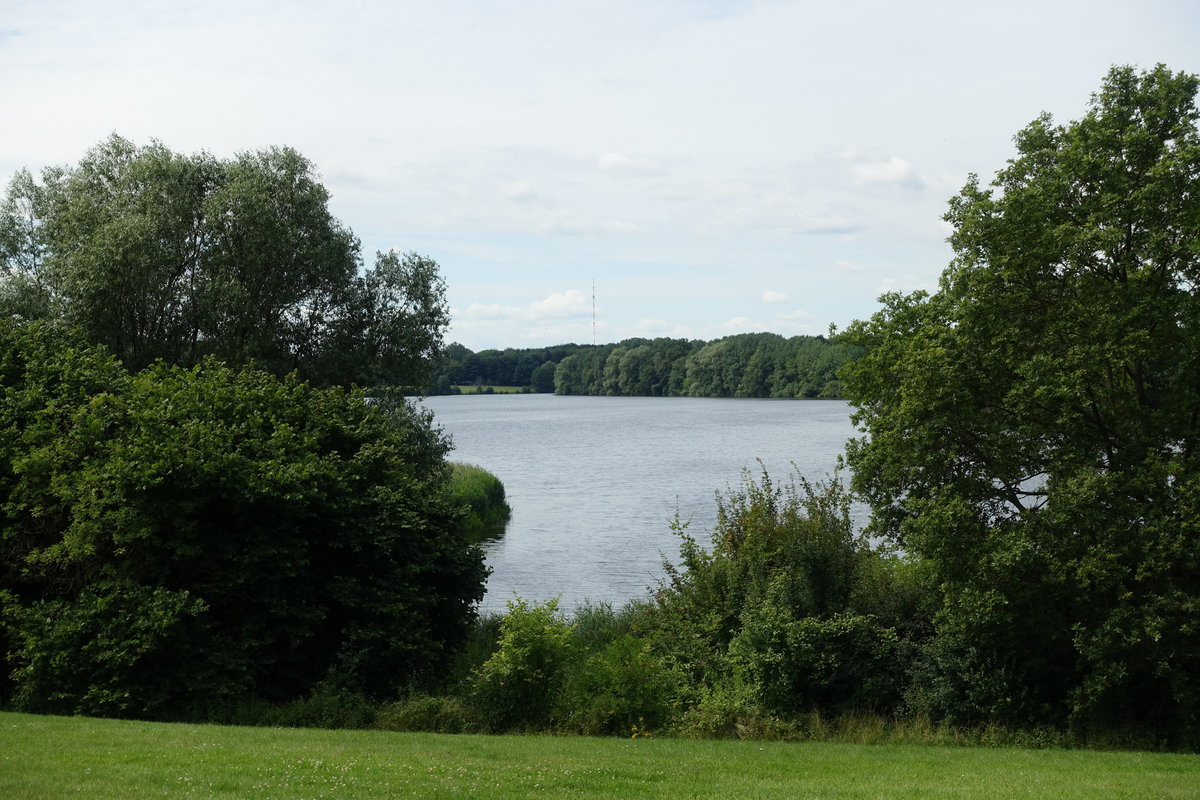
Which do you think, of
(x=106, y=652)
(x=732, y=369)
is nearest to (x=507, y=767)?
(x=106, y=652)

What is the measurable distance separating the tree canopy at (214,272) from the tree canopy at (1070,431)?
19.9 metres

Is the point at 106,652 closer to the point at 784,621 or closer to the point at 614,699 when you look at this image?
the point at 614,699

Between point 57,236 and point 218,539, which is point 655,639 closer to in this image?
point 218,539

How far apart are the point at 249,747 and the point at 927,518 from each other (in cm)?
1201

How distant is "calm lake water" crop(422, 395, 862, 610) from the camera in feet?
117

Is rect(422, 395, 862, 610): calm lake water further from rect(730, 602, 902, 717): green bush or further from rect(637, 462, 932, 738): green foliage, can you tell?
rect(730, 602, 902, 717): green bush

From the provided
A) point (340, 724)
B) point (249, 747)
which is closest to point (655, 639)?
point (340, 724)

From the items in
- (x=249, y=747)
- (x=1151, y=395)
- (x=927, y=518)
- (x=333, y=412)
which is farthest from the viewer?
(x=333, y=412)

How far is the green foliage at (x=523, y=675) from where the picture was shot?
56.4ft

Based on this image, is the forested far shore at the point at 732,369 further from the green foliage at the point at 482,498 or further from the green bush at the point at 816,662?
the green bush at the point at 816,662

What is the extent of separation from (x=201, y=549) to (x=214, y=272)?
58.4ft

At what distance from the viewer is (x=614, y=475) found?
63719mm

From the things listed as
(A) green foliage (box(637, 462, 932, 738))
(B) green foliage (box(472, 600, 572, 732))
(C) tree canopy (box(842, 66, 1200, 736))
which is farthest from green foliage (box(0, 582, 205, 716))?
(C) tree canopy (box(842, 66, 1200, 736))

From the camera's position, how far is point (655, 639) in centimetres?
2214
